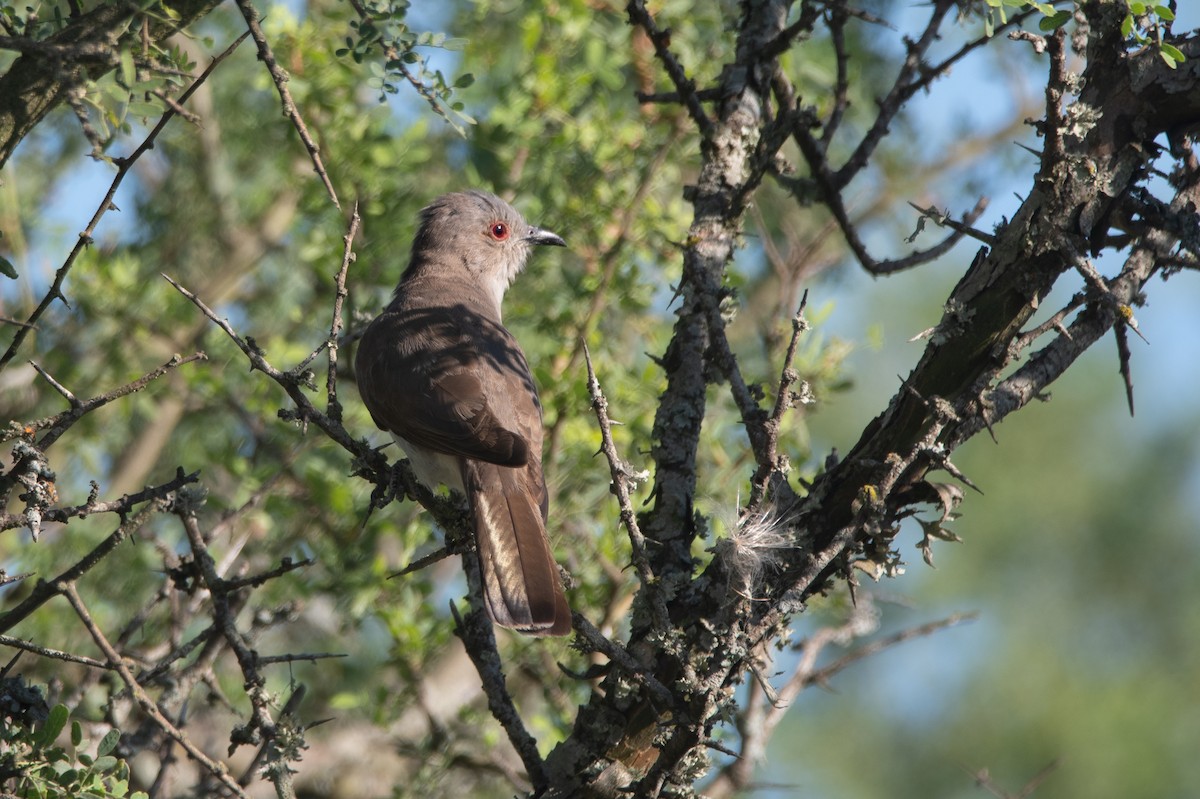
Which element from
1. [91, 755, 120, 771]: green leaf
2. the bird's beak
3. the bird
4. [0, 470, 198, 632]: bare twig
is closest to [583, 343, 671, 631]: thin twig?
the bird

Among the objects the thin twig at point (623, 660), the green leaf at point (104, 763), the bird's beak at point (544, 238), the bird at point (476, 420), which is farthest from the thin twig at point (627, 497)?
the bird's beak at point (544, 238)

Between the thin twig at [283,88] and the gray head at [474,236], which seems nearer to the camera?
the thin twig at [283,88]

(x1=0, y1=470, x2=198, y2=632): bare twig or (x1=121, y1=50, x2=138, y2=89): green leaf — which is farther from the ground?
(x1=121, y1=50, x2=138, y2=89): green leaf

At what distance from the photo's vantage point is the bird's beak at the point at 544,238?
6156mm

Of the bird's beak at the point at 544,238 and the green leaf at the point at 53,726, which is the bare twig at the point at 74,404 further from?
the bird's beak at the point at 544,238

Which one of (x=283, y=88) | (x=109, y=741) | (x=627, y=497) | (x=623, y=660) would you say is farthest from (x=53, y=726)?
(x=283, y=88)

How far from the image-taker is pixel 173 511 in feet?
11.0

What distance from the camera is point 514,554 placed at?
3916 mm

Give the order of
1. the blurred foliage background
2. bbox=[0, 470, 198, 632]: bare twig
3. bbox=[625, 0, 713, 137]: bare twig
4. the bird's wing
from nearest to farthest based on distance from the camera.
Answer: bbox=[0, 470, 198, 632]: bare twig < bbox=[625, 0, 713, 137]: bare twig < the bird's wing < the blurred foliage background

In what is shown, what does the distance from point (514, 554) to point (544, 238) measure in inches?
104

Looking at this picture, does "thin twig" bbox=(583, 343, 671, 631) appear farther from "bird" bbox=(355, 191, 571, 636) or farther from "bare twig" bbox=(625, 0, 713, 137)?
"bare twig" bbox=(625, 0, 713, 137)

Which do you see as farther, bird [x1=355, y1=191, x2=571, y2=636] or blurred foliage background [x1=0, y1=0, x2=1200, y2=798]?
blurred foliage background [x1=0, y1=0, x2=1200, y2=798]

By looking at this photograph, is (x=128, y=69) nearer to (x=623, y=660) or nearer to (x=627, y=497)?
(x=627, y=497)

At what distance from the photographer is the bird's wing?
438 cm
